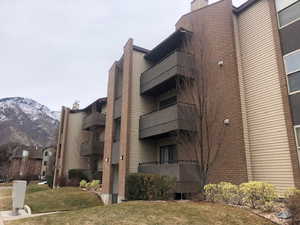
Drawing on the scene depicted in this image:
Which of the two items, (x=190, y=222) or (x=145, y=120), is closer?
(x=190, y=222)

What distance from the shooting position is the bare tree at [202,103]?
12703 millimetres

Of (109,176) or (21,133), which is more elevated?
(21,133)

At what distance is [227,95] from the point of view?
13.0m

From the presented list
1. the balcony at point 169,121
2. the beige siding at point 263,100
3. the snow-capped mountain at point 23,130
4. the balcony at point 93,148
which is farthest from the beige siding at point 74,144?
the snow-capped mountain at point 23,130

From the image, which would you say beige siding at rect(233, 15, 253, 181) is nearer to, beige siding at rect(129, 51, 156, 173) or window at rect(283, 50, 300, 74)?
window at rect(283, 50, 300, 74)

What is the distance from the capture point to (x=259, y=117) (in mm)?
12070

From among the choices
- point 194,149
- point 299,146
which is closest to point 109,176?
point 194,149

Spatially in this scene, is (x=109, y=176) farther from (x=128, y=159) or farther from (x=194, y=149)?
(x=194, y=149)

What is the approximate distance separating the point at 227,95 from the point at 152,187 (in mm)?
6487

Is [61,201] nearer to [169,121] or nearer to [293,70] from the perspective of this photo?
[169,121]

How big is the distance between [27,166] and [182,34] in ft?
208

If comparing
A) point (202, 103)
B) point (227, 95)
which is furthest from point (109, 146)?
point (227, 95)

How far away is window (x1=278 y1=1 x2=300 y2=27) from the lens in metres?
11.1

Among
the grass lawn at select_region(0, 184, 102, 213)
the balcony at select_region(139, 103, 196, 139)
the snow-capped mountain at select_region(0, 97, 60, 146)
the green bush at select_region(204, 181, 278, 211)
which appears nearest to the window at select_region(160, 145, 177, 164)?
the balcony at select_region(139, 103, 196, 139)
